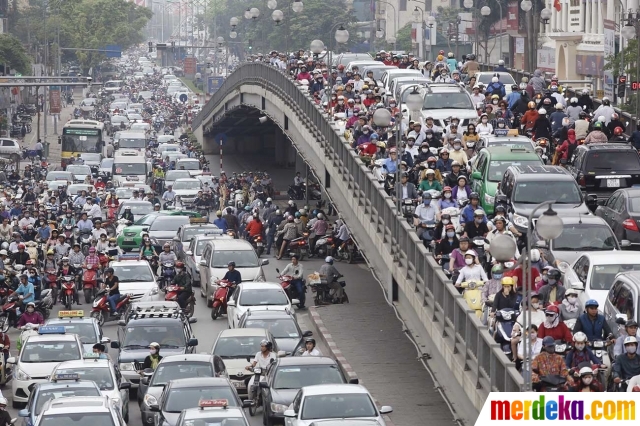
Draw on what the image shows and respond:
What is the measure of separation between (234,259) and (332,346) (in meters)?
6.41

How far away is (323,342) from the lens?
34656 millimetres

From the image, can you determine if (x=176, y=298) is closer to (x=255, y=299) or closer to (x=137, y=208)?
(x=255, y=299)

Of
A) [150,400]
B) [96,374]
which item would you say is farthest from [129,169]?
[150,400]

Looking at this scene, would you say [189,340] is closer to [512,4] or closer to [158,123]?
[512,4]

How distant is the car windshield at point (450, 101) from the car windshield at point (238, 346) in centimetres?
1479

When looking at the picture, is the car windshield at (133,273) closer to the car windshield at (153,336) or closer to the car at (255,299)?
the car at (255,299)

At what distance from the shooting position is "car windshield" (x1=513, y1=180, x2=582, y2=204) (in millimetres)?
31156

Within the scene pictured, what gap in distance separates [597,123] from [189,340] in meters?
11.5

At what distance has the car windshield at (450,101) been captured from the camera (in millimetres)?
42906

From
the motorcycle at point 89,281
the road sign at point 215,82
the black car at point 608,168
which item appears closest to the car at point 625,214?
the black car at point 608,168

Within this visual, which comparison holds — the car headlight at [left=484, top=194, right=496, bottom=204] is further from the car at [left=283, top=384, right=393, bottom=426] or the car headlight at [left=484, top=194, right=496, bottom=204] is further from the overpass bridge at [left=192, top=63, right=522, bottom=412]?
the car at [left=283, top=384, right=393, bottom=426]

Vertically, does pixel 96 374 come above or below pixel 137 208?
above

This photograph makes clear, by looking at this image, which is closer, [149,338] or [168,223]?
[149,338]

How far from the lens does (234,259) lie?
1555 inches
